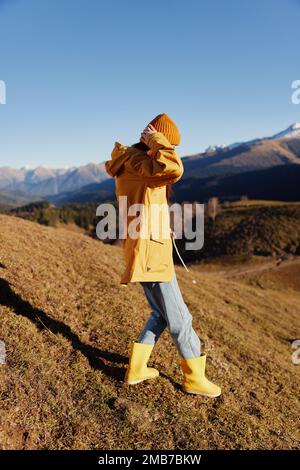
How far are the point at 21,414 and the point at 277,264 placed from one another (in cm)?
6232

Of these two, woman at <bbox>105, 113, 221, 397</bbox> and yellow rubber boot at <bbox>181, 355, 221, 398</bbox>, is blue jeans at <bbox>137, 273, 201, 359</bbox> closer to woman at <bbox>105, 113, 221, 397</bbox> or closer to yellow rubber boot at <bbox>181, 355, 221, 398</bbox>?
woman at <bbox>105, 113, 221, 397</bbox>

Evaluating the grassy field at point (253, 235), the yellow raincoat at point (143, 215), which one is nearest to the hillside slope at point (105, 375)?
the yellow raincoat at point (143, 215)

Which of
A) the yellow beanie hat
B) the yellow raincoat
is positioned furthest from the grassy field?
the yellow beanie hat

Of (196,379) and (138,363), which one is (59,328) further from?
(196,379)

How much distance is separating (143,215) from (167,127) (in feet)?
4.26

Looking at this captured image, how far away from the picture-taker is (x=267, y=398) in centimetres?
790

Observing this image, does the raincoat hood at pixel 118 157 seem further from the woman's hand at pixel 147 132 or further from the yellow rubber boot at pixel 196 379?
the yellow rubber boot at pixel 196 379

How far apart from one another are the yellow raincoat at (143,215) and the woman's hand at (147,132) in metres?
0.11

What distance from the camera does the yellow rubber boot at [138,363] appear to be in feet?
20.8

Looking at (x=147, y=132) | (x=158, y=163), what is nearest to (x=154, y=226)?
(x=158, y=163)

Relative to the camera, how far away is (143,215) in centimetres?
573

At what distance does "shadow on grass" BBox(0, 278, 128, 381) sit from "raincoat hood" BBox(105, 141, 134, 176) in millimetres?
3490

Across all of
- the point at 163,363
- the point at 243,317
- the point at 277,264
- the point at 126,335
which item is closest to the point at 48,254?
the point at 126,335

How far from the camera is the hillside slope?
5477 mm
